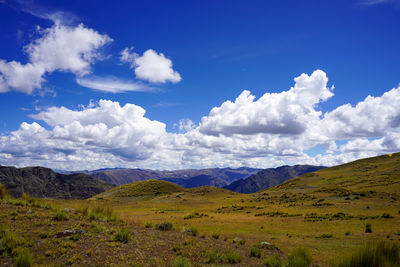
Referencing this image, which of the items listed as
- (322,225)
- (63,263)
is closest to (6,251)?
(63,263)

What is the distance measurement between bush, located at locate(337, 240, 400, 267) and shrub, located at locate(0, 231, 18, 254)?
15338mm

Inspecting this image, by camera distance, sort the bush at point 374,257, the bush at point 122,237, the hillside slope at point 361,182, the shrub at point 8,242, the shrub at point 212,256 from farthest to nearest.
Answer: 1. the hillside slope at point 361,182
2. the bush at point 122,237
3. the shrub at point 212,256
4. the shrub at point 8,242
5. the bush at point 374,257

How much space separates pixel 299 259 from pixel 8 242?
1436 cm

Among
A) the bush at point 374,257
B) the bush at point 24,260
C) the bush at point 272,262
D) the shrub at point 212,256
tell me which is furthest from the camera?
the shrub at point 212,256

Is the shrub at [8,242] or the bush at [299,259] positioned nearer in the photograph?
the bush at [299,259]

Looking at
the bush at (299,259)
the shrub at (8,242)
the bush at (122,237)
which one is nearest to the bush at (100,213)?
the bush at (122,237)

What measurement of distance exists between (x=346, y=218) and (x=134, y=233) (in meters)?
28.4

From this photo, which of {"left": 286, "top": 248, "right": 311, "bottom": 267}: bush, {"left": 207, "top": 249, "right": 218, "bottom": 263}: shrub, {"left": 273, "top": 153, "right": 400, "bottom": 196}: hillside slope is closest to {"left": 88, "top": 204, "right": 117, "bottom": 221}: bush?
{"left": 207, "top": 249, "right": 218, "bottom": 263}: shrub

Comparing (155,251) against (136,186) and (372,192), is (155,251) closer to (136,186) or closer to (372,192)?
(372,192)

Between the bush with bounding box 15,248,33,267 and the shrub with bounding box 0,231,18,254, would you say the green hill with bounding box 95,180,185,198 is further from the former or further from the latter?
the bush with bounding box 15,248,33,267

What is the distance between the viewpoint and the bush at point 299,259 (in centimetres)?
1082

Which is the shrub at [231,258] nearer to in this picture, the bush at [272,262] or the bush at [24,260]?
the bush at [272,262]

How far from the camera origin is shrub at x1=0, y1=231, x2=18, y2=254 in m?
10.9

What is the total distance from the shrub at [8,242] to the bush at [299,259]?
43.7 feet
